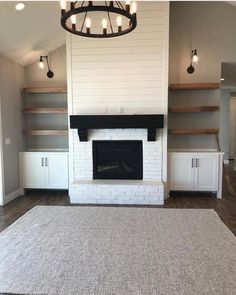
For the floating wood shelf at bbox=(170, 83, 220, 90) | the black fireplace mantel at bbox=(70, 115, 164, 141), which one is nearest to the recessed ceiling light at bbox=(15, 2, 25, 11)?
the black fireplace mantel at bbox=(70, 115, 164, 141)

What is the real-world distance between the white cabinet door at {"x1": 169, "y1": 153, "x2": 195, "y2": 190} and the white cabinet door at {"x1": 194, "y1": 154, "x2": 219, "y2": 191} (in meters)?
0.13

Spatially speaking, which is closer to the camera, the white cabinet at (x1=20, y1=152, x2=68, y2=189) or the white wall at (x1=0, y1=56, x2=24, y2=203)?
the white wall at (x1=0, y1=56, x2=24, y2=203)

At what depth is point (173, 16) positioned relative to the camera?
17.5ft

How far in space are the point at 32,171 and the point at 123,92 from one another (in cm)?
245

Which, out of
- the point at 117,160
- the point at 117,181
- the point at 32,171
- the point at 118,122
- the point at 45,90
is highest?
the point at 45,90

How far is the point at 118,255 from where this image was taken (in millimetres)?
2660

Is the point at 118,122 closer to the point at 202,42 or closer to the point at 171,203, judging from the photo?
the point at 171,203

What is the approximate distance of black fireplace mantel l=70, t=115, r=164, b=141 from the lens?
15.2ft

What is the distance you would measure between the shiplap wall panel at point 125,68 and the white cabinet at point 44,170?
3.51 feet

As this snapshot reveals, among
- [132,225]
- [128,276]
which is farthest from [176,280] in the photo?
[132,225]

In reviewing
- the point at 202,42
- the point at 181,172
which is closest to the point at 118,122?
the point at 181,172

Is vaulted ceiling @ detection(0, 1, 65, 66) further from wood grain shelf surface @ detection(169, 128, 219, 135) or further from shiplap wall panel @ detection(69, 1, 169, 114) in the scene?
wood grain shelf surface @ detection(169, 128, 219, 135)

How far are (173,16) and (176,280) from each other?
195 inches

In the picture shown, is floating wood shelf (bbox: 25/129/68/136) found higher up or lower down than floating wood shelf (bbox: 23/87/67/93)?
lower down
